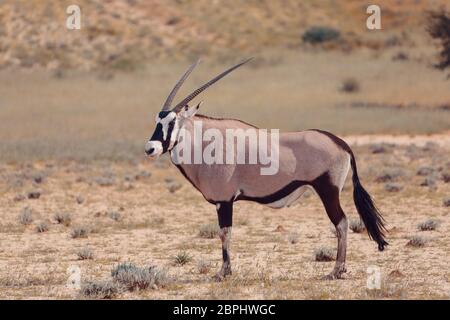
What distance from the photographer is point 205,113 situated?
144ft

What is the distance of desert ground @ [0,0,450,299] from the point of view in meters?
11.6

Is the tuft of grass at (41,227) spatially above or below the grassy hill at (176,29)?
below

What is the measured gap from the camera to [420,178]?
79.7ft

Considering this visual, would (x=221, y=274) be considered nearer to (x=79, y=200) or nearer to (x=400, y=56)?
(x=79, y=200)

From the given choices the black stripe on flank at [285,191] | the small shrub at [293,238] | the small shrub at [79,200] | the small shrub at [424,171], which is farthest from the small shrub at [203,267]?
the small shrub at [424,171]

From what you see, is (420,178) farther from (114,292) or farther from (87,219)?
(114,292)

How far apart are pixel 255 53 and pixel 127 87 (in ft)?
42.6

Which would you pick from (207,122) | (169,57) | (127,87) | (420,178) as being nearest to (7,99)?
(127,87)

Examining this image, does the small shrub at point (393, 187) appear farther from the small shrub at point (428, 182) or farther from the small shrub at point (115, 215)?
the small shrub at point (115, 215)

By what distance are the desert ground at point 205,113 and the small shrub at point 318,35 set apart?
0.93 m

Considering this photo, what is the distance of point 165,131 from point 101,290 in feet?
6.13

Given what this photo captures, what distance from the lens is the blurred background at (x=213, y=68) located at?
40.4 meters

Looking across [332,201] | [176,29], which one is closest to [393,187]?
[332,201]

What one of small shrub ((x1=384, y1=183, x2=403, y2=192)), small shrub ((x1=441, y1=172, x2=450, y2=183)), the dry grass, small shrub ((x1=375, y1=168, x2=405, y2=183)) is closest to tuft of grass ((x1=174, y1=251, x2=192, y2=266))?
small shrub ((x1=384, y1=183, x2=403, y2=192))
